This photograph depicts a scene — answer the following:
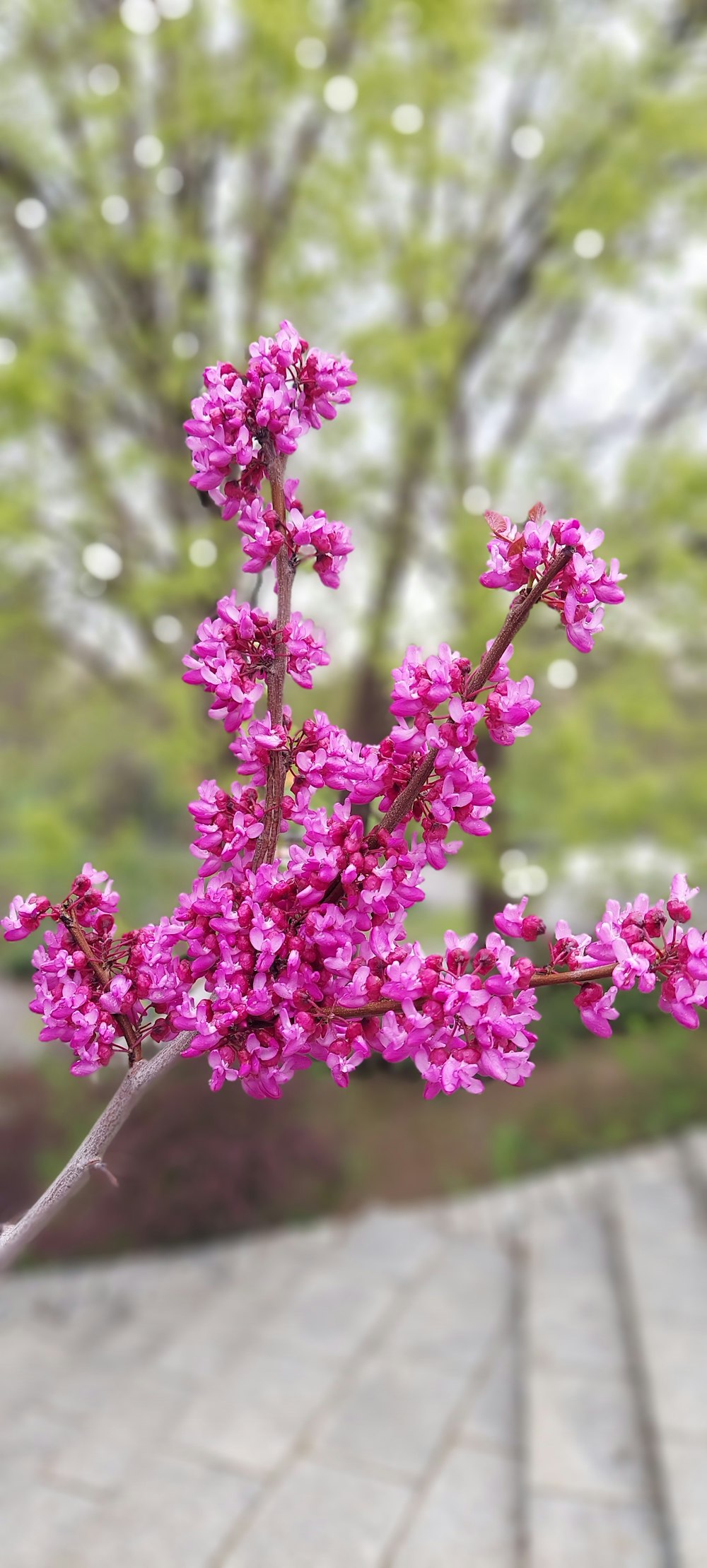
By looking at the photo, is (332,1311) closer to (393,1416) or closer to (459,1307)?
(459,1307)

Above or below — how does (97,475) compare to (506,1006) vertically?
above

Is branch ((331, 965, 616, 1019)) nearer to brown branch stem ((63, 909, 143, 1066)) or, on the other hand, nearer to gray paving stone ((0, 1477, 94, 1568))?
brown branch stem ((63, 909, 143, 1066))

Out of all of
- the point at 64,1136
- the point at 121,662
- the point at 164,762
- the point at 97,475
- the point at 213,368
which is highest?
the point at 97,475

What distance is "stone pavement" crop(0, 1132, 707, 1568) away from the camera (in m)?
2.95

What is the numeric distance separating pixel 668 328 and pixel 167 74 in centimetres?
314

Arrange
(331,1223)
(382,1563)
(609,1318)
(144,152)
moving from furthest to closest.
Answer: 1. (144,152)
2. (331,1223)
3. (609,1318)
4. (382,1563)

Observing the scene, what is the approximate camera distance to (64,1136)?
5.42 meters

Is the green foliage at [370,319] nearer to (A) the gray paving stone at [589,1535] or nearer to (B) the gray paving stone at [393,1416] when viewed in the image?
(B) the gray paving stone at [393,1416]

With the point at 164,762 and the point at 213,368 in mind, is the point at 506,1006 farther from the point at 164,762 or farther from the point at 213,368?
the point at 164,762

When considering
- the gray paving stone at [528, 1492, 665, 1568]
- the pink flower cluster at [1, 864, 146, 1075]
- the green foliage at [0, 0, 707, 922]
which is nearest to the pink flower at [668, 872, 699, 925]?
the pink flower cluster at [1, 864, 146, 1075]

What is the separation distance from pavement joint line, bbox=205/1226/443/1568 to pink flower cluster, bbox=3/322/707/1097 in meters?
2.58

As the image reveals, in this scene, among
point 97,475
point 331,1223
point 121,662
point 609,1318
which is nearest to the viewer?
point 609,1318

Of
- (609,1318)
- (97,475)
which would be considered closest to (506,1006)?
(609,1318)

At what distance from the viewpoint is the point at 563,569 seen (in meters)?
0.90
